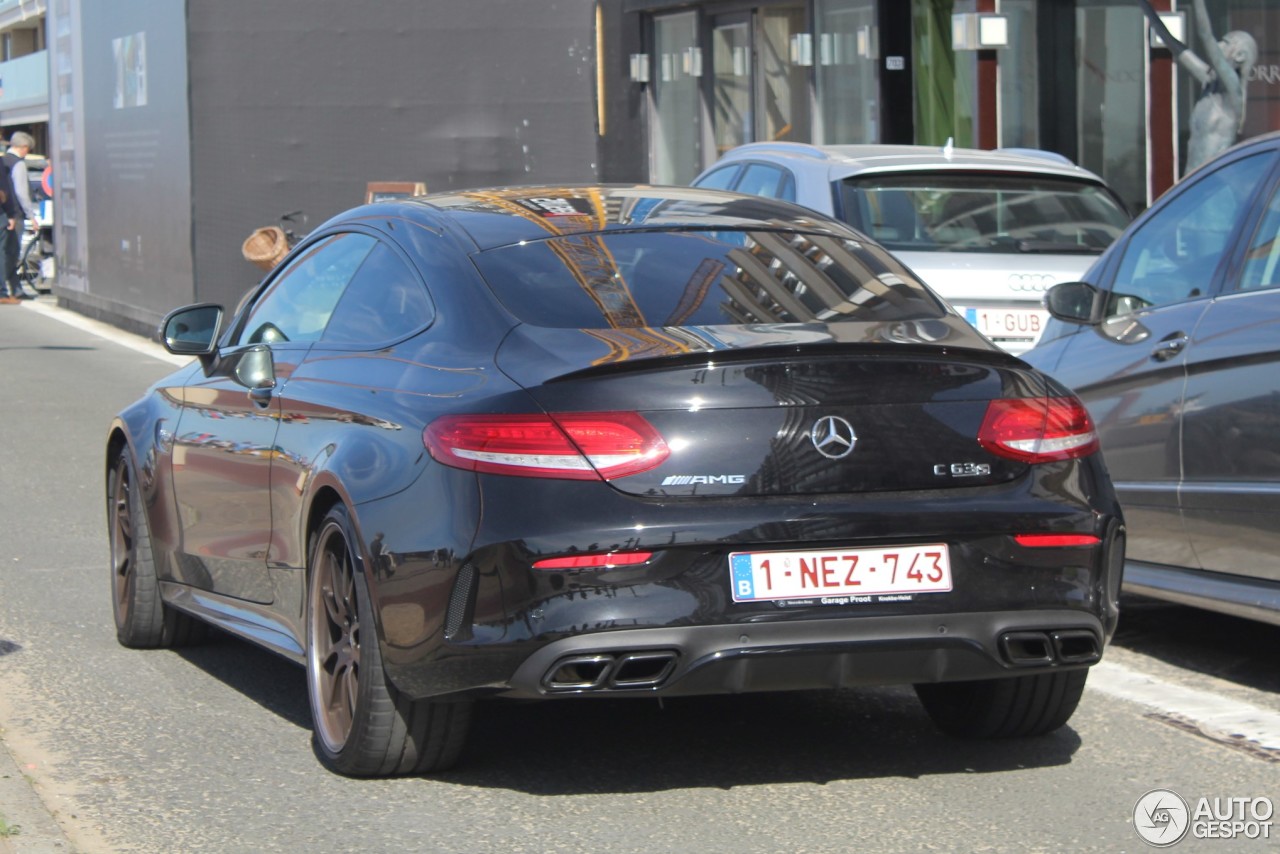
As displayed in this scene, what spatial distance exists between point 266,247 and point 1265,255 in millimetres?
15034

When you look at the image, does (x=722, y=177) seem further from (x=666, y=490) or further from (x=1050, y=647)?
(x=666, y=490)

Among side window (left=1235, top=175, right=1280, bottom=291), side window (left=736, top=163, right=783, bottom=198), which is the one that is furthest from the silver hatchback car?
side window (left=1235, top=175, right=1280, bottom=291)

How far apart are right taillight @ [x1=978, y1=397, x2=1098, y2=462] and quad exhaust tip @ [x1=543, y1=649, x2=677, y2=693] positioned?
3.14 feet

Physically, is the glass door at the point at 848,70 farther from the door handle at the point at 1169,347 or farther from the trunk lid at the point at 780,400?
the trunk lid at the point at 780,400

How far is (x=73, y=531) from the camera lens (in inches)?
399

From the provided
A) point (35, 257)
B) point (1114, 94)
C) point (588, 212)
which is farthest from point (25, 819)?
point (35, 257)

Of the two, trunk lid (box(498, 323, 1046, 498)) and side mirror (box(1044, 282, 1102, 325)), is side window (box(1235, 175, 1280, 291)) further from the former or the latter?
trunk lid (box(498, 323, 1046, 498))

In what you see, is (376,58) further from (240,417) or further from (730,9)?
(240,417)

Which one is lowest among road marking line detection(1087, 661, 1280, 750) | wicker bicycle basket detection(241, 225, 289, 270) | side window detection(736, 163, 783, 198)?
road marking line detection(1087, 661, 1280, 750)

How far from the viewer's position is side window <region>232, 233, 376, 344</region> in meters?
6.21

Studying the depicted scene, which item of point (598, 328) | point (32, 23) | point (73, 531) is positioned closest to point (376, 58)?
point (73, 531)

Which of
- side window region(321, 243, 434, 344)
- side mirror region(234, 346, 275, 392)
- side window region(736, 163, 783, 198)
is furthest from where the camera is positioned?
side window region(736, 163, 783, 198)

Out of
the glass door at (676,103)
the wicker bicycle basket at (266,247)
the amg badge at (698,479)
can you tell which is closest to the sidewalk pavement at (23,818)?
the amg badge at (698,479)

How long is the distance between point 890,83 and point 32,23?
49977mm
